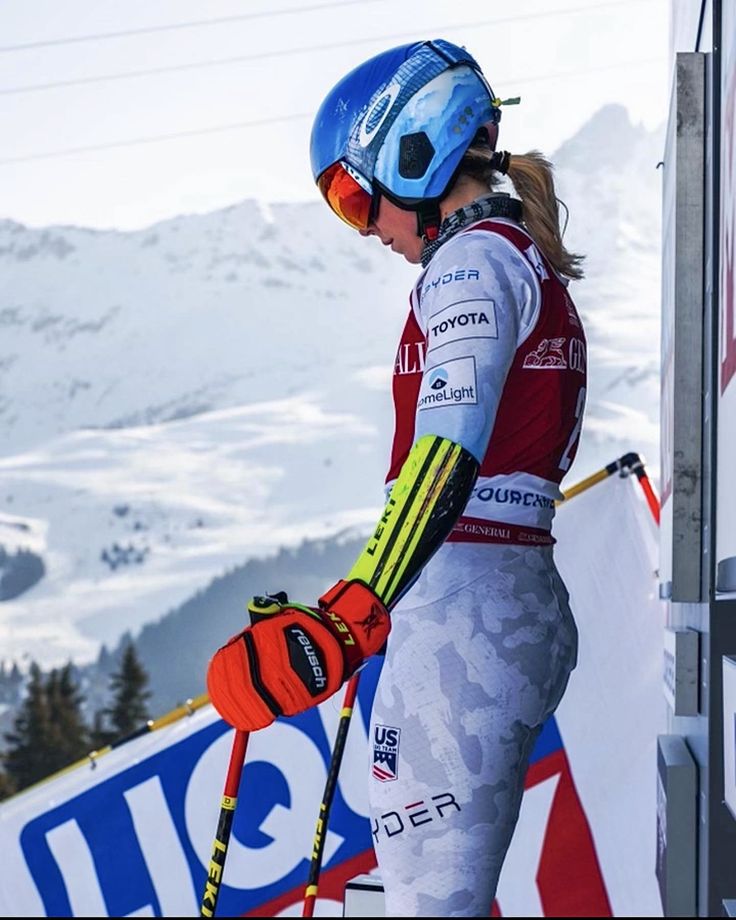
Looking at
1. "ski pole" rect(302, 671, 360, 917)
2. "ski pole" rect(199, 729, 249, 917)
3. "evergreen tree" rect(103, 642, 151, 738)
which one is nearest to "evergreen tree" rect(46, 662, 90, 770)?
"evergreen tree" rect(103, 642, 151, 738)

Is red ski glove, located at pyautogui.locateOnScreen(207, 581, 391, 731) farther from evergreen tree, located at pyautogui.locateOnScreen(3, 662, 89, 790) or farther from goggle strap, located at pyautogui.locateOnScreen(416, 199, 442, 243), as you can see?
evergreen tree, located at pyautogui.locateOnScreen(3, 662, 89, 790)

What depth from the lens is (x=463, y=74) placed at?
206cm

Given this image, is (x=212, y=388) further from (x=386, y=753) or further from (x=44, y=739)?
(x=386, y=753)

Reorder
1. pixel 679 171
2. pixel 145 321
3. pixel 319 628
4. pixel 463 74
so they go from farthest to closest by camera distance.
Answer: pixel 145 321 < pixel 679 171 < pixel 463 74 < pixel 319 628

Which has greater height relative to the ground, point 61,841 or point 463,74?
point 463,74

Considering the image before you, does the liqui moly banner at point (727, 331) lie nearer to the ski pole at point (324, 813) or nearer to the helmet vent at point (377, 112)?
the helmet vent at point (377, 112)

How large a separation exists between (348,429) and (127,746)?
91.5ft

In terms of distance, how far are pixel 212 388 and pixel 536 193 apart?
36.1m

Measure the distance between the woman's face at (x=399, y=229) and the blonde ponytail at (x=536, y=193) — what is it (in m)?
0.10

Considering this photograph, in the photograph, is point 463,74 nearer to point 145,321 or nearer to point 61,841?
point 61,841

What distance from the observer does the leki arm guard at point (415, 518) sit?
1.64 metres

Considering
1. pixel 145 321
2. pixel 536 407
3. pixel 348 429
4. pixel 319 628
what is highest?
pixel 145 321

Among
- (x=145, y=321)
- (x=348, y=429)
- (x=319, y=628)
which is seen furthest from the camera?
(x=145, y=321)

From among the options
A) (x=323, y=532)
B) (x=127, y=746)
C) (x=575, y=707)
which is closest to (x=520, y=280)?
(x=575, y=707)
